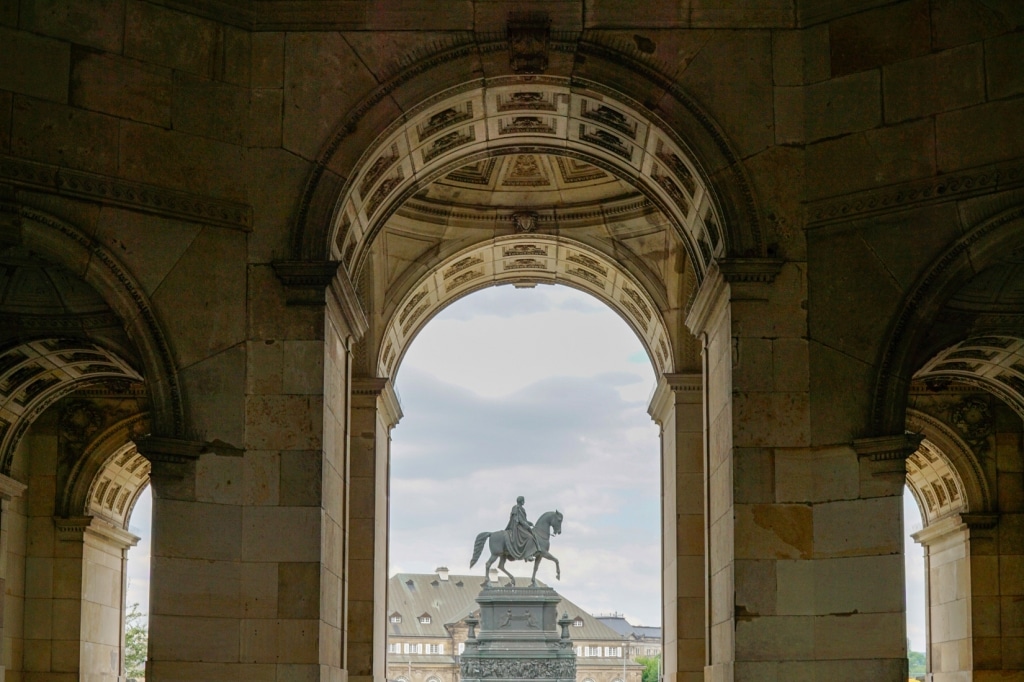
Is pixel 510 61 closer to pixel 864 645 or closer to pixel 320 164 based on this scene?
pixel 320 164

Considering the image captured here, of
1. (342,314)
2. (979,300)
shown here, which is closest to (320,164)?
(342,314)

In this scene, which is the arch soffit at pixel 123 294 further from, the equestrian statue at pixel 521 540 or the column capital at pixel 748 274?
the equestrian statue at pixel 521 540

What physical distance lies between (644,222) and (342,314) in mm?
11201

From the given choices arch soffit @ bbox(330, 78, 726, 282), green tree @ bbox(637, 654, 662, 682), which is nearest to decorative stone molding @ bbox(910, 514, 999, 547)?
arch soffit @ bbox(330, 78, 726, 282)

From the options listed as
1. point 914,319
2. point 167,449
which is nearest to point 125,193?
point 167,449

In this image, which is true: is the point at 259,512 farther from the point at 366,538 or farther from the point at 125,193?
the point at 366,538

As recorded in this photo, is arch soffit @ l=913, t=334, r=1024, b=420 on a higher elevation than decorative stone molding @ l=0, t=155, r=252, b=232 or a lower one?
lower

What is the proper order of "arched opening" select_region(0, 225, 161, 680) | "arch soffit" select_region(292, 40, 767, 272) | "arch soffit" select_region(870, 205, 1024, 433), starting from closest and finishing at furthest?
"arch soffit" select_region(870, 205, 1024, 433)
"arch soffit" select_region(292, 40, 767, 272)
"arched opening" select_region(0, 225, 161, 680)

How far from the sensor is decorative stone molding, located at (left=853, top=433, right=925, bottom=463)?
21.9 metres

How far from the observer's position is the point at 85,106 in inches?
878

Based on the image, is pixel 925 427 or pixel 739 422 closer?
pixel 739 422

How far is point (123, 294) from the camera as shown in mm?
22453

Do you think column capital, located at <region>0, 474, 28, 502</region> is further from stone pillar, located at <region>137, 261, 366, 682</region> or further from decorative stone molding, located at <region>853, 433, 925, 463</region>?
decorative stone molding, located at <region>853, 433, 925, 463</region>

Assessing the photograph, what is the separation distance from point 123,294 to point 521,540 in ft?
80.1
